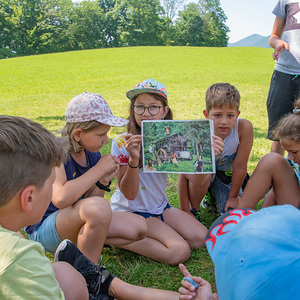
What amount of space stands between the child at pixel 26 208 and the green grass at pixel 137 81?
2.81ft

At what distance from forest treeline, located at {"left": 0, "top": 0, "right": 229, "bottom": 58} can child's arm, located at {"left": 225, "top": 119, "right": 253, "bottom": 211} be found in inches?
2109

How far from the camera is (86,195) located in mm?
2441

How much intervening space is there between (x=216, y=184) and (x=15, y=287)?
2.25m

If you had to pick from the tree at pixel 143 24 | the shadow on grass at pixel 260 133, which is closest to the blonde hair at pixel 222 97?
the shadow on grass at pixel 260 133

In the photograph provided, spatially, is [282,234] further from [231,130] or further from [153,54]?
[153,54]

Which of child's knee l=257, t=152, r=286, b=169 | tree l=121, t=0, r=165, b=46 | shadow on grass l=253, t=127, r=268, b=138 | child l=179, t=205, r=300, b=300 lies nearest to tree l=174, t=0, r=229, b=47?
tree l=121, t=0, r=165, b=46

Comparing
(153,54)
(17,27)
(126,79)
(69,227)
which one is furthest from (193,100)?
(17,27)

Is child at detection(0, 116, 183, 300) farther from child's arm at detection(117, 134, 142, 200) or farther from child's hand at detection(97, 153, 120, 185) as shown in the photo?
child's arm at detection(117, 134, 142, 200)

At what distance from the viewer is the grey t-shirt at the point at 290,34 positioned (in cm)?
302

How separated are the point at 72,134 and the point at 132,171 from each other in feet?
1.77

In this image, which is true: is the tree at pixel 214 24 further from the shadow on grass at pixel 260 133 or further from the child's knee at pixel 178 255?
the child's knee at pixel 178 255

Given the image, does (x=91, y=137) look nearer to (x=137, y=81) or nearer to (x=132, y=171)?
(x=132, y=171)

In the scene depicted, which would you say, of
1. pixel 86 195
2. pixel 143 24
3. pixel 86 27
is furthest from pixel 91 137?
pixel 143 24

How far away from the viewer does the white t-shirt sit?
8.23 feet
